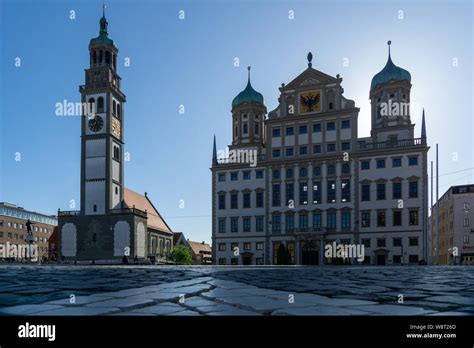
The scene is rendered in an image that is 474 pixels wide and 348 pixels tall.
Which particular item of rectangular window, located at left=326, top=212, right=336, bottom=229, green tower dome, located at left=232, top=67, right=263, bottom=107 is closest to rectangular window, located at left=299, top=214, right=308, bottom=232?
rectangular window, located at left=326, top=212, right=336, bottom=229

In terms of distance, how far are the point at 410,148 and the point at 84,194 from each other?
40170 millimetres

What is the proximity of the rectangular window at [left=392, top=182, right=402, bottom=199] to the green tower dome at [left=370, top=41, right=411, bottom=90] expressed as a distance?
13815 mm

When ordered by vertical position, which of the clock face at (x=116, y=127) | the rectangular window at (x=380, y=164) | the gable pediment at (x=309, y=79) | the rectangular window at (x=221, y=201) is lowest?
the rectangular window at (x=221, y=201)

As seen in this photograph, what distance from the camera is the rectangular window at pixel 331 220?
164ft

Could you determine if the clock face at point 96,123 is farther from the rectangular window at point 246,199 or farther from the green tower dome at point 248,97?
the rectangular window at point 246,199

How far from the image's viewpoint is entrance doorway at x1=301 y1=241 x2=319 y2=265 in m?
50.1

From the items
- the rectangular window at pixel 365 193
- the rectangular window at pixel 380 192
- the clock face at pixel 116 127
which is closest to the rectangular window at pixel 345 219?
the rectangular window at pixel 365 193

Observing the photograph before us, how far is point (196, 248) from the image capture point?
10725 cm

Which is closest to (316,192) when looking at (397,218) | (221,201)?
(397,218)

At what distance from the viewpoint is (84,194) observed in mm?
57531

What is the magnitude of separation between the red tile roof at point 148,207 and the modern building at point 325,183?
16762 millimetres

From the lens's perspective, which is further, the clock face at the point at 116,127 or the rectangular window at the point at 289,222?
the clock face at the point at 116,127

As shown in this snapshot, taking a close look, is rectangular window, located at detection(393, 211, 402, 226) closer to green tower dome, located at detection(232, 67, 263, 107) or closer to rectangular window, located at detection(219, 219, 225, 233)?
rectangular window, located at detection(219, 219, 225, 233)
